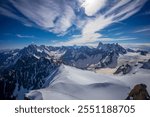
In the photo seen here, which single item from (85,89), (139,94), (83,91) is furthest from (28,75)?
(139,94)

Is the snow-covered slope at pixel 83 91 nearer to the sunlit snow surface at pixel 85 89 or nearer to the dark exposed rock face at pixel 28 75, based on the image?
the sunlit snow surface at pixel 85 89

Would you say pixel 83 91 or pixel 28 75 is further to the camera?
pixel 28 75

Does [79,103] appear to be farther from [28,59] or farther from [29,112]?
[28,59]

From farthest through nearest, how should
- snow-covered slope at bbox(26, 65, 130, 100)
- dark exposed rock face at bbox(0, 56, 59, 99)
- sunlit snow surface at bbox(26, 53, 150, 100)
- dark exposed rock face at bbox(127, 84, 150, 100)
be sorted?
dark exposed rock face at bbox(0, 56, 59, 99) < sunlit snow surface at bbox(26, 53, 150, 100) < snow-covered slope at bbox(26, 65, 130, 100) < dark exposed rock face at bbox(127, 84, 150, 100)

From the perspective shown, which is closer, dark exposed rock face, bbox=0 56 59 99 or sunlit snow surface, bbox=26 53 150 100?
sunlit snow surface, bbox=26 53 150 100

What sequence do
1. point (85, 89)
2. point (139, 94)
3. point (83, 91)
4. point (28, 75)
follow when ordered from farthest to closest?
1. point (28, 75)
2. point (85, 89)
3. point (83, 91)
4. point (139, 94)

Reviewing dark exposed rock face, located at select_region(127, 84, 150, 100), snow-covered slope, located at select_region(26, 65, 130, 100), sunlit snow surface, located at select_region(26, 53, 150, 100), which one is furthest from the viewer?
sunlit snow surface, located at select_region(26, 53, 150, 100)

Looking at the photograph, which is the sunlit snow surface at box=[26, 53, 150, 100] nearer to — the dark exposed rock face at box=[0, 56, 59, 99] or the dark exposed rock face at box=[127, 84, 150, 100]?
the dark exposed rock face at box=[127, 84, 150, 100]

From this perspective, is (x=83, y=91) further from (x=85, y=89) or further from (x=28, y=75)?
(x=28, y=75)

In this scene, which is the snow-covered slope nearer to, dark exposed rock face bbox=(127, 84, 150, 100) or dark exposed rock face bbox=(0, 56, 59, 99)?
dark exposed rock face bbox=(127, 84, 150, 100)

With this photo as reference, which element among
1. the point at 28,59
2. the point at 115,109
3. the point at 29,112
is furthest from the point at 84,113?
Answer: the point at 28,59

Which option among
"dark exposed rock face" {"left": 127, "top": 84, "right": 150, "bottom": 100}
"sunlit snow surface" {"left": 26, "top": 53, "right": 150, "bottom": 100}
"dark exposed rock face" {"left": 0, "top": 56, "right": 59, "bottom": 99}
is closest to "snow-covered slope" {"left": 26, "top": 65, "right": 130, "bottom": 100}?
"sunlit snow surface" {"left": 26, "top": 53, "right": 150, "bottom": 100}

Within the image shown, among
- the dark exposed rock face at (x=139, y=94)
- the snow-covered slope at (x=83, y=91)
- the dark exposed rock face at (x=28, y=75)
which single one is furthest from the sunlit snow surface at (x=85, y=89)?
the dark exposed rock face at (x=28, y=75)
